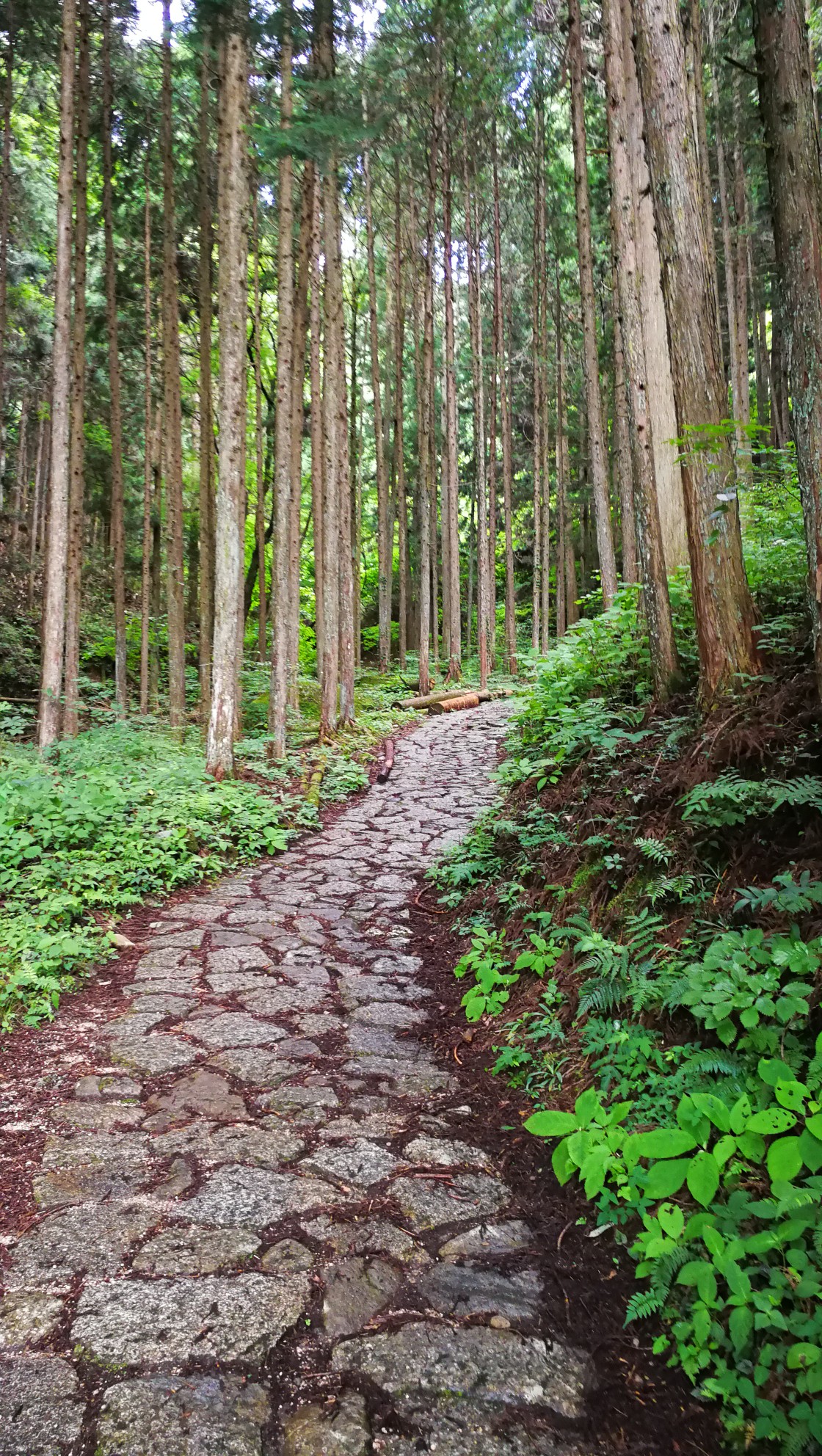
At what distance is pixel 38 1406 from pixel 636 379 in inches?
238

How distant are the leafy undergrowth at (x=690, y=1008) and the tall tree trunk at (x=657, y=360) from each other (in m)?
1.87

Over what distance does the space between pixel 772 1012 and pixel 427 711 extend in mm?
13988

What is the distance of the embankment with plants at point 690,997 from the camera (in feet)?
5.91

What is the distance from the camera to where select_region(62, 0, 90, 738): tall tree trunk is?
10070 mm

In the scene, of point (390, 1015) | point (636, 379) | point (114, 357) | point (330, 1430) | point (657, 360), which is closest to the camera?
point (330, 1430)

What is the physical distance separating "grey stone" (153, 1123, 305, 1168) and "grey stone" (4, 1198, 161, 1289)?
0.30 metres

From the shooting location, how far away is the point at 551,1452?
165cm

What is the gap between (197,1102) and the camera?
308 centimetres

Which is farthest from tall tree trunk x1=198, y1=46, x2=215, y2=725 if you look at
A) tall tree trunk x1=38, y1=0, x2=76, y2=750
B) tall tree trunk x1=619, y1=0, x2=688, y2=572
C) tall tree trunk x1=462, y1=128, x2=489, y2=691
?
tall tree trunk x1=619, y1=0, x2=688, y2=572

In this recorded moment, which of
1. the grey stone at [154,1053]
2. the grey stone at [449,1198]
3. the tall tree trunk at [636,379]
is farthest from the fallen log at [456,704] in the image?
the grey stone at [449,1198]

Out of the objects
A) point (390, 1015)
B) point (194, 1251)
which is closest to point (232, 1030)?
point (390, 1015)

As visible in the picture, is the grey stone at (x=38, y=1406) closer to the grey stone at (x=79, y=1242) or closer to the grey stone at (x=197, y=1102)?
the grey stone at (x=79, y=1242)

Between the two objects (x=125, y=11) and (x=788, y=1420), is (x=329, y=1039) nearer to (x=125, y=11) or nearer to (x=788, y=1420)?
(x=788, y=1420)

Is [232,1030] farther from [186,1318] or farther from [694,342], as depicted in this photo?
[694,342]
